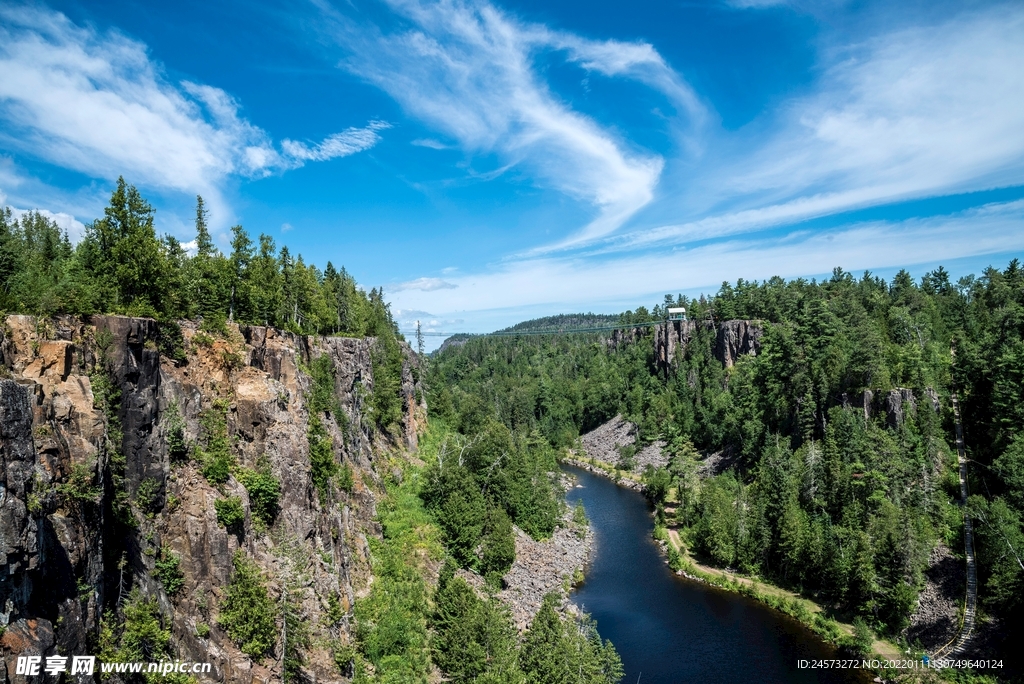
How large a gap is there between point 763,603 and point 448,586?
30.8 m

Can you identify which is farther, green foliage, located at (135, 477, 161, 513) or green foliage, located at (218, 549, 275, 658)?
green foliage, located at (218, 549, 275, 658)

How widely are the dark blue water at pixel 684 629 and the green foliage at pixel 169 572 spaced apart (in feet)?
95.3

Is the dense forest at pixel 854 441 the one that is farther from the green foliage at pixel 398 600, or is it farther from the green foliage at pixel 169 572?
the green foliage at pixel 169 572

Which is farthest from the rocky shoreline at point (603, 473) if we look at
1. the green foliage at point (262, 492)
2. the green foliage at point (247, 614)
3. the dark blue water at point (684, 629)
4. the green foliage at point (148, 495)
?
the green foliage at point (148, 495)

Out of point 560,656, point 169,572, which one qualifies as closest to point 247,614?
point 169,572

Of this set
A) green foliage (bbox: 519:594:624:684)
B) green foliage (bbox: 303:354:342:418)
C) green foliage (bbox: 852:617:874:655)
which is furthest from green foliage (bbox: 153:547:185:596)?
green foliage (bbox: 852:617:874:655)

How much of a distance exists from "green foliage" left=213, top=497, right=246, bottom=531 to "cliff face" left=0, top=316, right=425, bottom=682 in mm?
262

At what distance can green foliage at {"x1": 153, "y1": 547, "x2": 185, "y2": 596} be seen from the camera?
848 inches

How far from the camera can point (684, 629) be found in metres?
44.6

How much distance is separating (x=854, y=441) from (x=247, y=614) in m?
54.9

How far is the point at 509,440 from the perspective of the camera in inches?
2393

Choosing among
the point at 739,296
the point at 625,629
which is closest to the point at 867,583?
the point at 625,629

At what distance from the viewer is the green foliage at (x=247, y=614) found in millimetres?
22625

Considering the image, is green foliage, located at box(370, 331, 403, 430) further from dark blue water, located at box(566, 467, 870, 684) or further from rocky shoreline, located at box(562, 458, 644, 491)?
rocky shoreline, located at box(562, 458, 644, 491)
